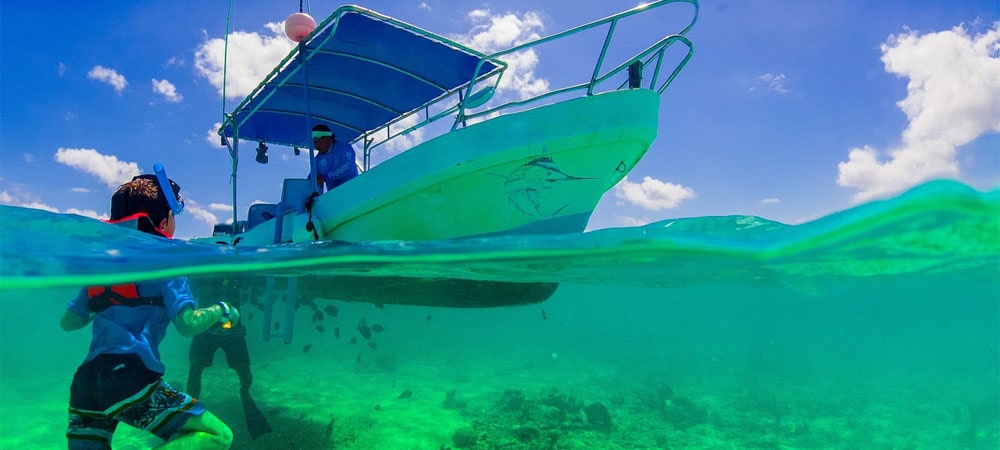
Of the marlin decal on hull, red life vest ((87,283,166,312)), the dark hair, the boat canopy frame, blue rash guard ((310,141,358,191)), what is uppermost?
the boat canopy frame

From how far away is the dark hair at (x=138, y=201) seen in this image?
3.54 m

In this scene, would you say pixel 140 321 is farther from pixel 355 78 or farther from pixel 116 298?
pixel 355 78

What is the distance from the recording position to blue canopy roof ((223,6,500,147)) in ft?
21.8

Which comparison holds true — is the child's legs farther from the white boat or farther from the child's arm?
the white boat

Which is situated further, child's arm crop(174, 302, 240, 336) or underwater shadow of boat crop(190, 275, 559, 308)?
underwater shadow of boat crop(190, 275, 559, 308)

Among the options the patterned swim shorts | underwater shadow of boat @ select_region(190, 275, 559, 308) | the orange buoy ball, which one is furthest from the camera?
underwater shadow of boat @ select_region(190, 275, 559, 308)

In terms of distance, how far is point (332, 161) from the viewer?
7902 millimetres

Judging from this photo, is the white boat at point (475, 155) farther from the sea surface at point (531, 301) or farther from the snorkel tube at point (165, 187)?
the snorkel tube at point (165, 187)

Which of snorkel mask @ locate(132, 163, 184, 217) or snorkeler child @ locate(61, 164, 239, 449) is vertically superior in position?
snorkel mask @ locate(132, 163, 184, 217)

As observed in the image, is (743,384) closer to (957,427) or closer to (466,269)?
(957,427)

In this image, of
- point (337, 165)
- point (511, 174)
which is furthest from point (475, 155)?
point (337, 165)

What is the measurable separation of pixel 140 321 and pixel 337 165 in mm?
5031

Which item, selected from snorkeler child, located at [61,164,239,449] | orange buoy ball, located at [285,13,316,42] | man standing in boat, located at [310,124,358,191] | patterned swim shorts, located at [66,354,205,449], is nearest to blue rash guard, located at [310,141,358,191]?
man standing in boat, located at [310,124,358,191]

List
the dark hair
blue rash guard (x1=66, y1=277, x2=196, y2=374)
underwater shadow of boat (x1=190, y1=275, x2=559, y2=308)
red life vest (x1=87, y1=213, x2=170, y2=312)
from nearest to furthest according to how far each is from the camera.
Result: blue rash guard (x1=66, y1=277, x2=196, y2=374), red life vest (x1=87, y1=213, x2=170, y2=312), the dark hair, underwater shadow of boat (x1=190, y1=275, x2=559, y2=308)
